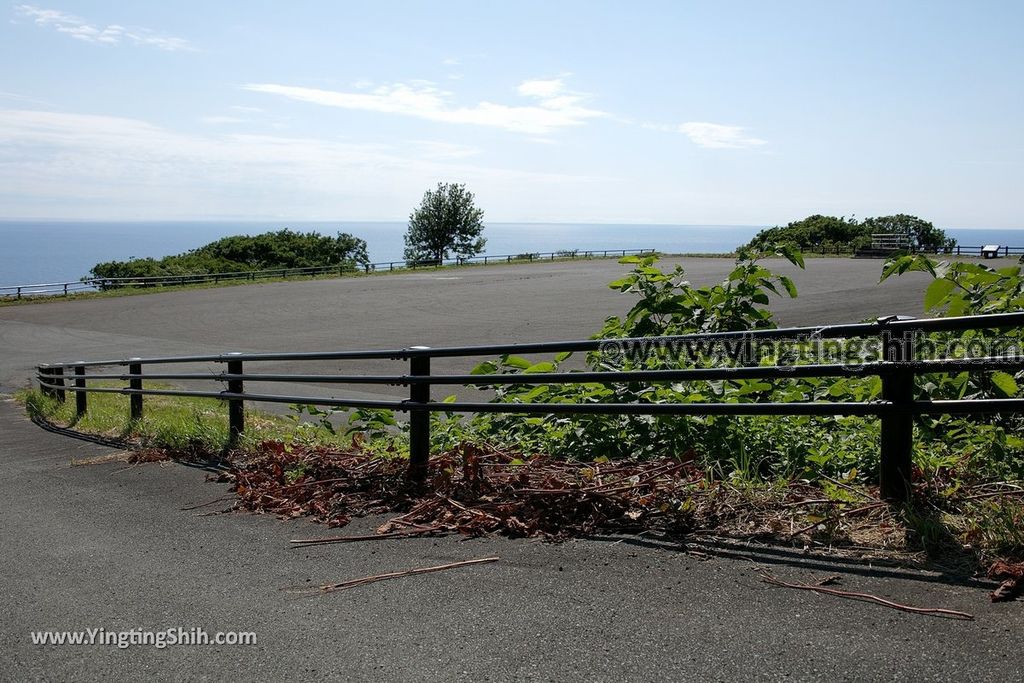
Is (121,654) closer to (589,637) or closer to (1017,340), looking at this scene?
(589,637)

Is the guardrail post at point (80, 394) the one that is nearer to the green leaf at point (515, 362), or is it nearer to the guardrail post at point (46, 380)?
the guardrail post at point (46, 380)

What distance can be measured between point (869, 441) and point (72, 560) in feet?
16.0

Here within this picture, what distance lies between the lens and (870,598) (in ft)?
→ 12.1

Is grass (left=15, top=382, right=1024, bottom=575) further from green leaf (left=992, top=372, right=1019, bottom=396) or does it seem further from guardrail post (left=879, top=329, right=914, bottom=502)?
green leaf (left=992, top=372, right=1019, bottom=396)

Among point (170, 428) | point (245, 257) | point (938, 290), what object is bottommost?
point (170, 428)

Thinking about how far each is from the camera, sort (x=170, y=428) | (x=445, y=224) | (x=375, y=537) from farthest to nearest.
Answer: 1. (x=445, y=224)
2. (x=170, y=428)
3. (x=375, y=537)

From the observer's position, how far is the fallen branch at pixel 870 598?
11.4 feet

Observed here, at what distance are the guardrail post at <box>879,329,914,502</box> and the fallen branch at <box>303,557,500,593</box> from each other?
6.76 ft

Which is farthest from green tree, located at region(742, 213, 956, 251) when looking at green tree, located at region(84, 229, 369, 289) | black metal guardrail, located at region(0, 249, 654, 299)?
green tree, located at region(84, 229, 369, 289)

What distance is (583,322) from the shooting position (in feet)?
114

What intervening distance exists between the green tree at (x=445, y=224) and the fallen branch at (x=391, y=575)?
106 metres

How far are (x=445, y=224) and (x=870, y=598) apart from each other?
109 m

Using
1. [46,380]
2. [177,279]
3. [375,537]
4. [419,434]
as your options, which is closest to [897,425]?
[375,537]

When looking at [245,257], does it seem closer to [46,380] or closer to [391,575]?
[46,380]
